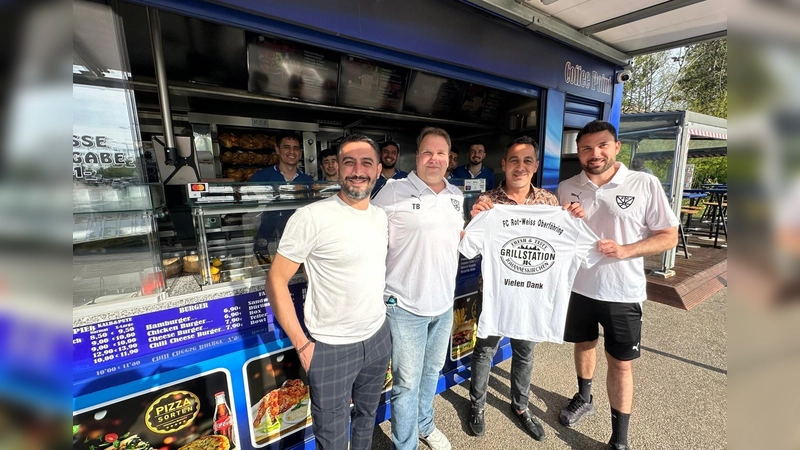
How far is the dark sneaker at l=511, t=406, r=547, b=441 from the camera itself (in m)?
2.49

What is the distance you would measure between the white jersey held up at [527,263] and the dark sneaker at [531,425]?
878 millimetres

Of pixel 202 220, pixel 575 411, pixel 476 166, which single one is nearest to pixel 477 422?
pixel 575 411

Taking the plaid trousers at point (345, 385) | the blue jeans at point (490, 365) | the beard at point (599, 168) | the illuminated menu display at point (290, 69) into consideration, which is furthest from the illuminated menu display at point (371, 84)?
the blue jeans at point (490, 365)

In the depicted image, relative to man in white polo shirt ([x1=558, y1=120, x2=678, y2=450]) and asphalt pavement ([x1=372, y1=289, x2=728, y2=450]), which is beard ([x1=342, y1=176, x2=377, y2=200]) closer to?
man in white polo shirt ([x1=558, y1=120, x2=678, y2=450])

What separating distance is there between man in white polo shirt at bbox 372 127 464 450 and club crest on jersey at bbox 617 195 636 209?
117 centimetres

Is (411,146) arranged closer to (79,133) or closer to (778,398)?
(79,133)

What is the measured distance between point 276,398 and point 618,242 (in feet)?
8.43

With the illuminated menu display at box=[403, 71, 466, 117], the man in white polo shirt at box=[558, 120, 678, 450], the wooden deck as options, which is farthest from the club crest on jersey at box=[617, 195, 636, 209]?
the wooden deck

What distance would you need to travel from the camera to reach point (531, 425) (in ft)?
8.36

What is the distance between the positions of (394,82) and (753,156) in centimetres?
419

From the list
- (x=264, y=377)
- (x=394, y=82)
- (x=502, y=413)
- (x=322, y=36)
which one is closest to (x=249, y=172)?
(x=394, y=82)

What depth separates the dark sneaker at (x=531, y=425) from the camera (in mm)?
2492

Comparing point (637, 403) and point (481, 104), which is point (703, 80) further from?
point (637, 403)

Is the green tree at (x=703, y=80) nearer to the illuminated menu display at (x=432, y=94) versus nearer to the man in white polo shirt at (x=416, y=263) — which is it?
the illuminated menu display at (x=432, y=94)
